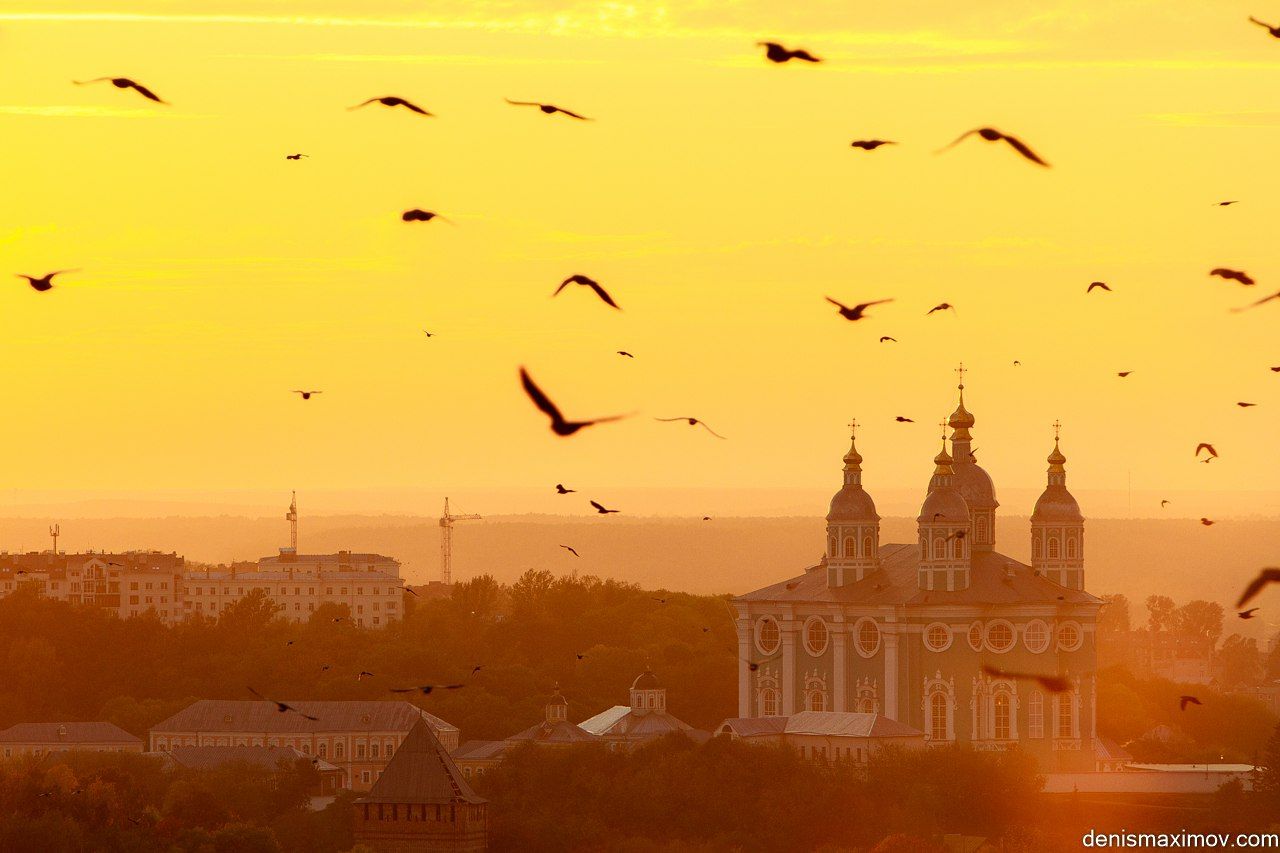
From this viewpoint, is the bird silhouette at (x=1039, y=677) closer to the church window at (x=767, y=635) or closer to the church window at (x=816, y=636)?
the church window at (x=816, y=636)

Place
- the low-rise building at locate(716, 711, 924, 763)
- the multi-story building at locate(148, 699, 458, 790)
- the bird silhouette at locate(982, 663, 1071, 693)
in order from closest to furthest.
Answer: the low-rise building at locate(716, 711, 924, 763)
the bird silhouette at locate(982, 663, 1071, 693)
the multi-story building at locate(148, 699, 458, 790)

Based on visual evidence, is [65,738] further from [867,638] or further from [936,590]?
[936,590]

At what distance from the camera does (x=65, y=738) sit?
160250 mm

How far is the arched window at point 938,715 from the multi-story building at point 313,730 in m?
31.6

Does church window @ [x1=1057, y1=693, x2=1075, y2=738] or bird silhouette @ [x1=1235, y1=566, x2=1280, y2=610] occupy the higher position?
church window @ [x1=1057, y1=693, x2=1075, y2=738]

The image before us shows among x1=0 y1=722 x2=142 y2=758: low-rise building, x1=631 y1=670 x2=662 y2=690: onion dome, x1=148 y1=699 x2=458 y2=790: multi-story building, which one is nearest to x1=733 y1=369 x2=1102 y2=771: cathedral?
x1=631 y1=670 x2=662 y2=690: onion dome

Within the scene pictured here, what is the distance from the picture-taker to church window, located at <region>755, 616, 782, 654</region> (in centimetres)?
13675

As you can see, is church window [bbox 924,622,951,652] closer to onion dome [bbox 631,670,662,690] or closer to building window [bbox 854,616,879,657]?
building window [bbox 854,616,879,657]

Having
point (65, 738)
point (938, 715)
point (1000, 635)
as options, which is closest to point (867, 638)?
point (938, 715)

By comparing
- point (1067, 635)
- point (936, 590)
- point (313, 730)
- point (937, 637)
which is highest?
point (936, 590)

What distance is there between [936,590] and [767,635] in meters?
8.53

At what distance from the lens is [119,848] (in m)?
109

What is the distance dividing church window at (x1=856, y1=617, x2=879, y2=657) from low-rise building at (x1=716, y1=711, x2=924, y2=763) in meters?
2.53

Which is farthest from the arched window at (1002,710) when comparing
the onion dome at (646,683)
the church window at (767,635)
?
the onion dome at (646,683)
